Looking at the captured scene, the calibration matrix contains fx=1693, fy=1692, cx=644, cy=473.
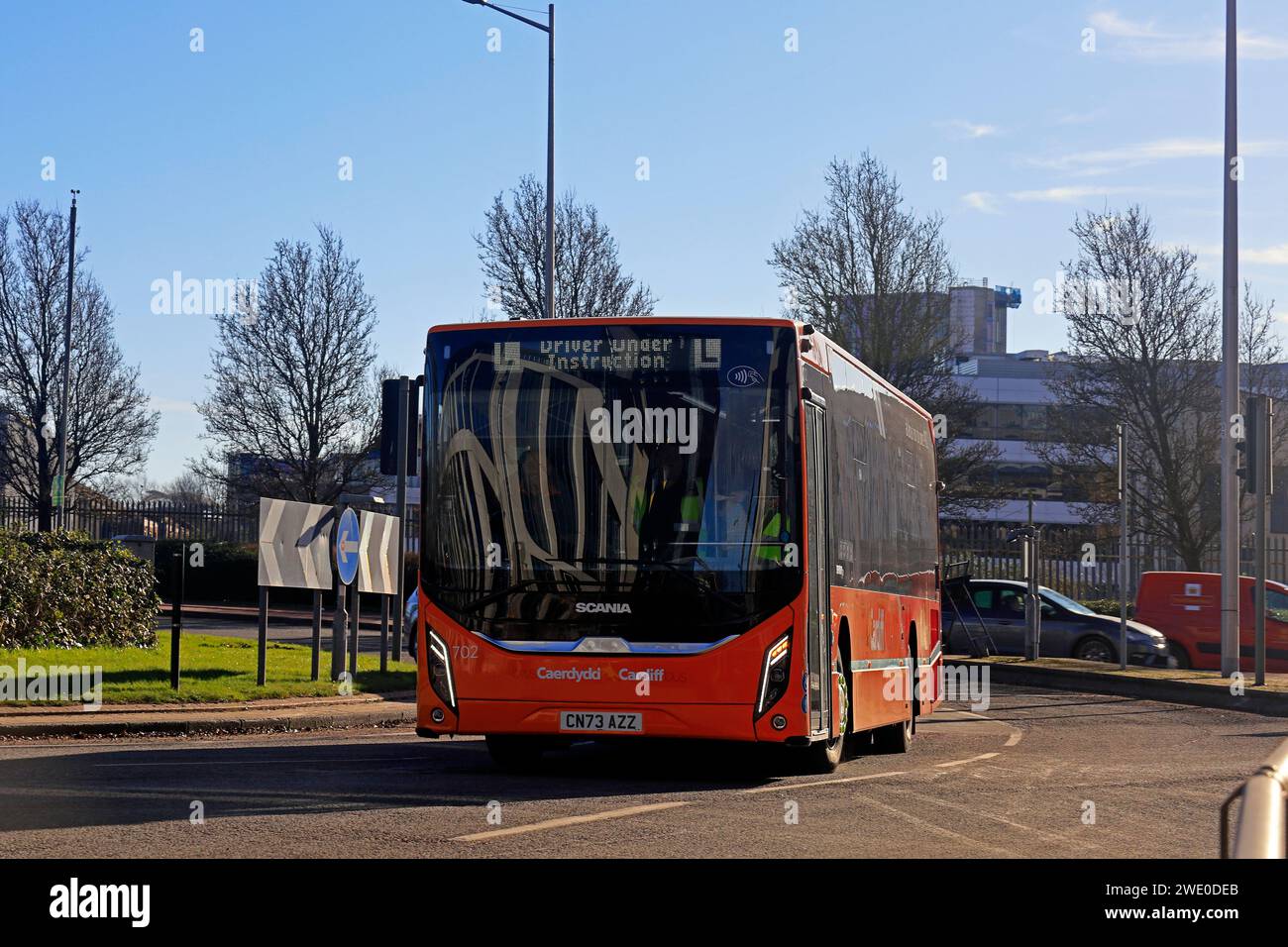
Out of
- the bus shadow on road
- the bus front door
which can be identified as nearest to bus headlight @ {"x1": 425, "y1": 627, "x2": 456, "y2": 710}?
the bus shadow on road

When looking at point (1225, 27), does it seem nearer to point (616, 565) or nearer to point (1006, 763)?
point (1006, 763)

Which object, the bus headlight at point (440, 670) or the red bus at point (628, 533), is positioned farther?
the bus headlight at point (440, 670)

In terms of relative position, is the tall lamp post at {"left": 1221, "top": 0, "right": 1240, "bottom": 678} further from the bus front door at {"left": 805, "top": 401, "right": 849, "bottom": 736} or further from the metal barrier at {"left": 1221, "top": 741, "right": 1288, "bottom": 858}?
the metal barrier at {"left": 1221, "top": 741, "right": 1288, "bottom": 858}

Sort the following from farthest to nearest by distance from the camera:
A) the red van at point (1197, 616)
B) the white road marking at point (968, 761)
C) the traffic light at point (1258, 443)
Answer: the red van at point (1197, 616) < the traffic light at point (1258, 443) < the white road marking at point (968, 761)

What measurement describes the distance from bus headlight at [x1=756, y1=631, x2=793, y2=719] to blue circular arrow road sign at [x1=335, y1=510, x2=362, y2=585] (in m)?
9.19

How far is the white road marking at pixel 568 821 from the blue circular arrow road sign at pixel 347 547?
9.92 metres

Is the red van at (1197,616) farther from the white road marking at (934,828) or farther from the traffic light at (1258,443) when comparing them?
the white road marking at (934,828)

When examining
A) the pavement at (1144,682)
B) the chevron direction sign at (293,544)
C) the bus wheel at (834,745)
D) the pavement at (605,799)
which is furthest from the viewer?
the pavement at (1144,682)

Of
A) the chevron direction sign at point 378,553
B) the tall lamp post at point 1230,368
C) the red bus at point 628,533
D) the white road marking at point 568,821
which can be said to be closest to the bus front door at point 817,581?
the red bus at point 628,533

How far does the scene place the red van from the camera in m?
→ 30.1

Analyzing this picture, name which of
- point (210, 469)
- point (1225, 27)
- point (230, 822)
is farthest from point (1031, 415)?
point (230, 822)

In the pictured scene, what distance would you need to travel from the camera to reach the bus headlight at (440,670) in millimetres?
12047

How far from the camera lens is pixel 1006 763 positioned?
45.3 feet

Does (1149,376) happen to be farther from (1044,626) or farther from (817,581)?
(817,581)
